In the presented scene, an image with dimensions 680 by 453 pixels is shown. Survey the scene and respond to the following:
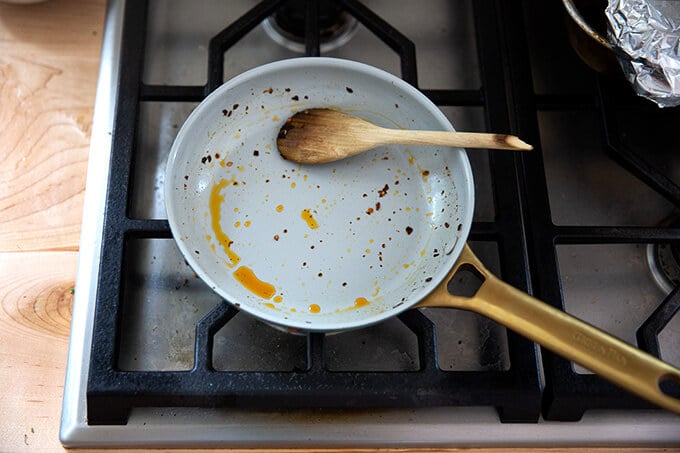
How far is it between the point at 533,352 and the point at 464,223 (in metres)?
0.11

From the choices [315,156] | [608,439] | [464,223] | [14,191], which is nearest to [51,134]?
[14,191]

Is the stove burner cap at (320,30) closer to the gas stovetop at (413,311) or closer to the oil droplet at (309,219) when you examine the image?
the gas stovetop at (413,311)

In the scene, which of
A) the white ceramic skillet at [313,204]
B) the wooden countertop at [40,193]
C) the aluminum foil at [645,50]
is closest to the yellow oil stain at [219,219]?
the white ceramic skillet at [313,204]

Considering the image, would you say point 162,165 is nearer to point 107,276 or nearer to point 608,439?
point 107,276

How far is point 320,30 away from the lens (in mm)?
617

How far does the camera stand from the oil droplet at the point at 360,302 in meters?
0.50

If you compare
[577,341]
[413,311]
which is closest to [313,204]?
[413,311]

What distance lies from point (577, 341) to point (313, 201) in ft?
→ 0.74

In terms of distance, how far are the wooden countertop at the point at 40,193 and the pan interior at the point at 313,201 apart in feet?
0.37

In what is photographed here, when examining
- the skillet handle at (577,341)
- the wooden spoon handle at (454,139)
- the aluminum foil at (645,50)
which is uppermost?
the aluminum foil at (645,50)

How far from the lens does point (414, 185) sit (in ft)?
1.78

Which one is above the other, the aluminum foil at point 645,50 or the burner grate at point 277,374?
the aluminum foil at point 645,50

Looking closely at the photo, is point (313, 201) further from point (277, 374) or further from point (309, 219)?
point (277, 374)

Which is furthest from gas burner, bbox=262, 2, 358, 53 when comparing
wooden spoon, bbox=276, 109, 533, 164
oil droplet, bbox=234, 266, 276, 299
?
oil droplet, bbox=234, 266, 276, 299
